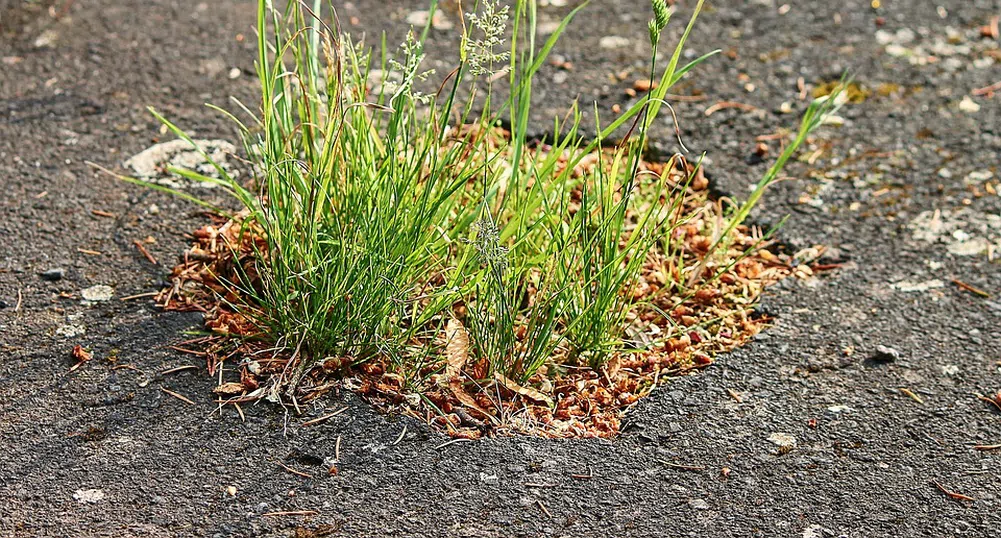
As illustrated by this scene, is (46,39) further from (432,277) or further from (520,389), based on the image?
(520,389)

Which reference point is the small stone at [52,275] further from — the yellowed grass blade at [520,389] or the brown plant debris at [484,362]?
the yellowed grass blade at [520,389]

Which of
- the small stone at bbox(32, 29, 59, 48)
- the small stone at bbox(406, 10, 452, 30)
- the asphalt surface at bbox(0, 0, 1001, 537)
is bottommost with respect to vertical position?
the asphalt surface at bbox(0, 0, 1001, 537)

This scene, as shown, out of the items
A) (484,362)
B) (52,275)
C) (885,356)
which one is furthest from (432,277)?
(885,356)

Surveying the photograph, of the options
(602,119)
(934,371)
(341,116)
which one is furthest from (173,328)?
(934,371)

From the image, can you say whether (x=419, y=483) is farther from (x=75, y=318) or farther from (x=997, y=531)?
(x=997, y=531)

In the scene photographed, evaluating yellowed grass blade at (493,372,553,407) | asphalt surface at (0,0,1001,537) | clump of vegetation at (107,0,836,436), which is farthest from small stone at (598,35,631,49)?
yellowed grass blade at (493,372,553,407)

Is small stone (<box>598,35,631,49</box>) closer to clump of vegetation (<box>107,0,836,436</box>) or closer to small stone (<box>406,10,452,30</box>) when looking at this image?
small stone (<box>406,10,452,30</box>)

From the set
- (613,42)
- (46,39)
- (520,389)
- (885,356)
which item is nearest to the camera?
(520,389)

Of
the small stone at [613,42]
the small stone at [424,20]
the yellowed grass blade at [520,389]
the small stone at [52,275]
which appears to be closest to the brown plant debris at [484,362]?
the yellowed grass blade at [520,389]
